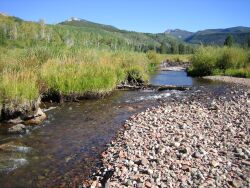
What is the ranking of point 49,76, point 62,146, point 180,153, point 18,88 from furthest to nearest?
1. point 49,76
2. point 18,88
3. point 62,146
4. point 180,153

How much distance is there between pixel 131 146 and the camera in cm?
1035

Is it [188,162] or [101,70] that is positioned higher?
[101,70]

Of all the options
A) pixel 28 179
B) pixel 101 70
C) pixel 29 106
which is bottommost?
pixel 28 179

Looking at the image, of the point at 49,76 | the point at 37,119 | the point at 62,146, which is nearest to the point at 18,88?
the point at 37,119

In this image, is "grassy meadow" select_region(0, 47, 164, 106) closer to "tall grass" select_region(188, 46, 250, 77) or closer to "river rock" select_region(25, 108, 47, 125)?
"river rock" select_region(25, 108, 47, 125)

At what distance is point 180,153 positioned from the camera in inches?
358

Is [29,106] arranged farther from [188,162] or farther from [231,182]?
[231,182]

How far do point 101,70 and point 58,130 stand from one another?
375 inches

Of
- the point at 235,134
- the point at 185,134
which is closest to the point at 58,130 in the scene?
the point at 185,134

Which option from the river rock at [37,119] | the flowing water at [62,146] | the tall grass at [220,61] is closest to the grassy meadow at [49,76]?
the river rock at [37,119]

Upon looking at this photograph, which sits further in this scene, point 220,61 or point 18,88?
point 220,61

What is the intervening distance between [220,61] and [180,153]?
35299 mm

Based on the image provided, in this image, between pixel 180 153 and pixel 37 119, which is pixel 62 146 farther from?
pixel 180 153

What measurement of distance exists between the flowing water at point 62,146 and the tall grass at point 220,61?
25.9 m
